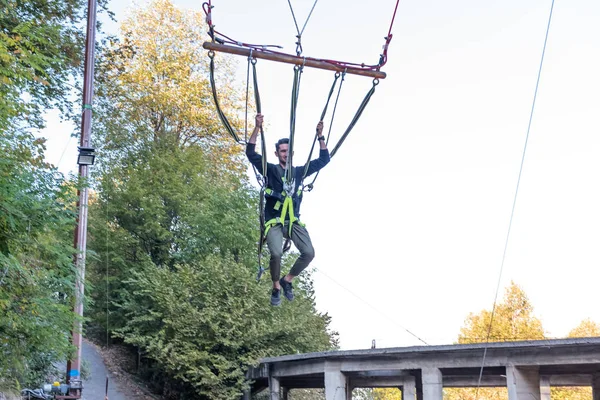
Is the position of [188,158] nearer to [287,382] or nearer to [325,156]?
[287,382]

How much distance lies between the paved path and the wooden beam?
907 inches

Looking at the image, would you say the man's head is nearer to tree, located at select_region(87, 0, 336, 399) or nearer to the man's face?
the man's face

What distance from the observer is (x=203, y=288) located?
2905 centimetres

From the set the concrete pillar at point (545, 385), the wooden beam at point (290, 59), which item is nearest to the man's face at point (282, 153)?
the wooden beam at point (290, 59)

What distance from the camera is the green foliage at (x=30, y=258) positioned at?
40.0 ft

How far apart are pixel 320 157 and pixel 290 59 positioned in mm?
1274

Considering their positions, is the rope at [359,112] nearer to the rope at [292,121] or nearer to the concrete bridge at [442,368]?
the rope at [292,121]

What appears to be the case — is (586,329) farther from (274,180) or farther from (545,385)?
(274,180)

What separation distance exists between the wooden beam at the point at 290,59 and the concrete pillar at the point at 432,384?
15.8m

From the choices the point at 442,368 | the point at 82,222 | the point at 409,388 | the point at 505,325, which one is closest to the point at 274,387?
the point at 409,388

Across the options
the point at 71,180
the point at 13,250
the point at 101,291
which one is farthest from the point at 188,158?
the point at 13,250

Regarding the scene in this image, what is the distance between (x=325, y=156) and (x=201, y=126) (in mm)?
28609

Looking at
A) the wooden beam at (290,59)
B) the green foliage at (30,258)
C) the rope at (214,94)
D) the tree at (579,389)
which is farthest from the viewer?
the tree at (579,389)

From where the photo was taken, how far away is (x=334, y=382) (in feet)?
83.1
